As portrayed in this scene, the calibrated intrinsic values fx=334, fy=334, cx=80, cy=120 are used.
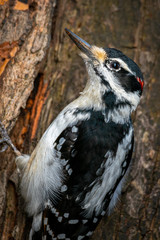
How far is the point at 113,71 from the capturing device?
327 centimetres

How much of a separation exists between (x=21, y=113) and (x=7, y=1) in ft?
3.69

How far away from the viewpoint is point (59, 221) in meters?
3.12

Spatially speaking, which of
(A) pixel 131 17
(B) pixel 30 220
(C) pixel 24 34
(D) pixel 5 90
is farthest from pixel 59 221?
(A) pixel 131 17

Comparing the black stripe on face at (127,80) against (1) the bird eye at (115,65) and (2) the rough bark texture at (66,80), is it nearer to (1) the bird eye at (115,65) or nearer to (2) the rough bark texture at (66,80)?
(1) the bird eye at (115,65)

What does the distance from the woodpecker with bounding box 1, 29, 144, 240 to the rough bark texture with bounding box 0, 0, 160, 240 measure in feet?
0.77

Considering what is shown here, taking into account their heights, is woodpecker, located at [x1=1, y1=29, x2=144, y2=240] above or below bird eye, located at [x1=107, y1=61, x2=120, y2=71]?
below

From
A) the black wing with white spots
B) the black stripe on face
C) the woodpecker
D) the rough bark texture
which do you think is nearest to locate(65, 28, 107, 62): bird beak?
the woodpecker

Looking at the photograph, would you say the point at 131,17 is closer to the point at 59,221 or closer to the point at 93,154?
the point at 93,154

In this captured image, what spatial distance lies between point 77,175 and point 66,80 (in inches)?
52.4

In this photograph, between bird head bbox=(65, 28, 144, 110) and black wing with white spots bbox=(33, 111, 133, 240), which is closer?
black wing with white spots bbox=(33, 111, 133, 240)

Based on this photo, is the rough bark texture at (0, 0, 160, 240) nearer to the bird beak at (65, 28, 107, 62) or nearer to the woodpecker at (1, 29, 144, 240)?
the woodpecker at (1, 29, 144, 240)

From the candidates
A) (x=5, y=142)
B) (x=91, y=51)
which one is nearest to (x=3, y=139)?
(x=5, y=142)

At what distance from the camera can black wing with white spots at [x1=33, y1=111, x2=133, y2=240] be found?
3121 millimetres

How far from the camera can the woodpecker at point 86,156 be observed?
3131mm
